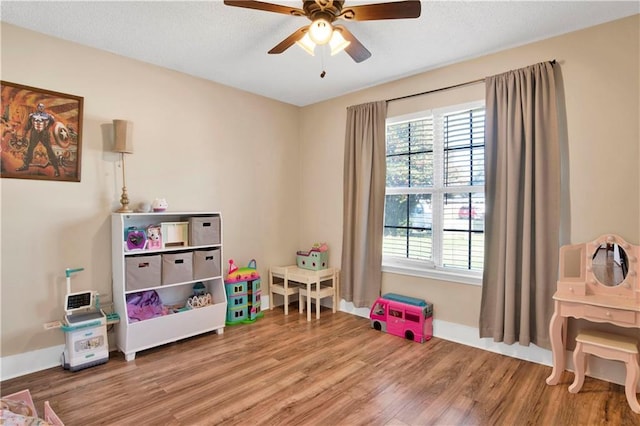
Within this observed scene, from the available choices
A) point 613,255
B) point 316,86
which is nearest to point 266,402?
point 613,255

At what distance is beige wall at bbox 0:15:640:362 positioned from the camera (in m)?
2.42

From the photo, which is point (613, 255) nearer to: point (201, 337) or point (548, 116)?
point (548, 116)

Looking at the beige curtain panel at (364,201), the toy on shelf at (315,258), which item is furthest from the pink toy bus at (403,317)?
the toy on shelf at (315,258)

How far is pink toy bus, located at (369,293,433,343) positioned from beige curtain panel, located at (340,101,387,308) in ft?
0.80

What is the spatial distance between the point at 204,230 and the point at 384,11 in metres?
2.35

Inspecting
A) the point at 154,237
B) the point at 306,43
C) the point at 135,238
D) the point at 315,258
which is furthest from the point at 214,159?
the point at 306,43

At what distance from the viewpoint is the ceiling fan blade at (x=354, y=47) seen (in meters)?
2.08

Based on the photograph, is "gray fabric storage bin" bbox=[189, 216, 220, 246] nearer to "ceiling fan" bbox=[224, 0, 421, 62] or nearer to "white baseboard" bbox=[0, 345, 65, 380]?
"white baseboard" bbox=[0, 345, 65, 380]

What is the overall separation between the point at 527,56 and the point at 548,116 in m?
0.55

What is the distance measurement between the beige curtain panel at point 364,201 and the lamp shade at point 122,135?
2.17 metres

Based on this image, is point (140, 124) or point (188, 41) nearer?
point (188, 41)

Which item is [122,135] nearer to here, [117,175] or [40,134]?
[117,175]

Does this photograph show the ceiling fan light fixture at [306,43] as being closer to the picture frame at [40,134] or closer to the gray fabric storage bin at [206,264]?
the picture frame at [40,134]

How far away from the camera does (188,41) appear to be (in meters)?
2.72
